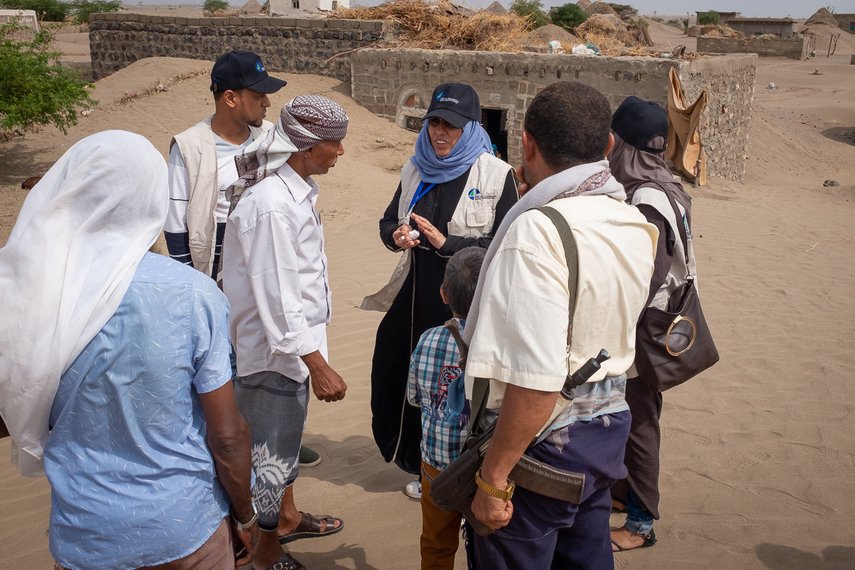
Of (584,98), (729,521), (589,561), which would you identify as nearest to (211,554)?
(589,561)

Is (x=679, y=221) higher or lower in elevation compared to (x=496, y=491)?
higher

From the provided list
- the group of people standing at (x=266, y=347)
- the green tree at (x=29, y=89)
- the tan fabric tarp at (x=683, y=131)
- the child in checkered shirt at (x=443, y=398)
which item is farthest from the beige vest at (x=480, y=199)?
the green tree at (x=29, y=89)

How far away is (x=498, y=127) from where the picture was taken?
13.6m

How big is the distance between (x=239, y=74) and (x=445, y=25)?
11705 millimetres

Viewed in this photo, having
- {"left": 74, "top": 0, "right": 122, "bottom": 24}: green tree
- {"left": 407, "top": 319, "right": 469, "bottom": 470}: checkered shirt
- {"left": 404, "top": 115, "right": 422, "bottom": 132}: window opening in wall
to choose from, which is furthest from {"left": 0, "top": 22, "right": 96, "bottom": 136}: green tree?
{"left": 74, "top": 0, "right": 122, "bottom": 24}: green tree

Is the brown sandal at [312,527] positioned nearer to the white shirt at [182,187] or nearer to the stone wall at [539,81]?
the white shirt at [182,187]

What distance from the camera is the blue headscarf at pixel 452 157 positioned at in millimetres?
3299

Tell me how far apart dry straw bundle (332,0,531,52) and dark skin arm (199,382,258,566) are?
1199cm

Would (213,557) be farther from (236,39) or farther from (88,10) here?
(88,10)

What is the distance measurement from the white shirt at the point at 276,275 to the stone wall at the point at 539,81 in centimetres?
921

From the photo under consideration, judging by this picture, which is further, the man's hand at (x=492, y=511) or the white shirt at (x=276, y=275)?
the white shirt at (x=276, y=275)

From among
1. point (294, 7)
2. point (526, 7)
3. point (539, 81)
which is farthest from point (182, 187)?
point (526, 7)

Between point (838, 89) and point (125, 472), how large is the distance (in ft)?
103

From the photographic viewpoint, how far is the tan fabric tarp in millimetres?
10625
